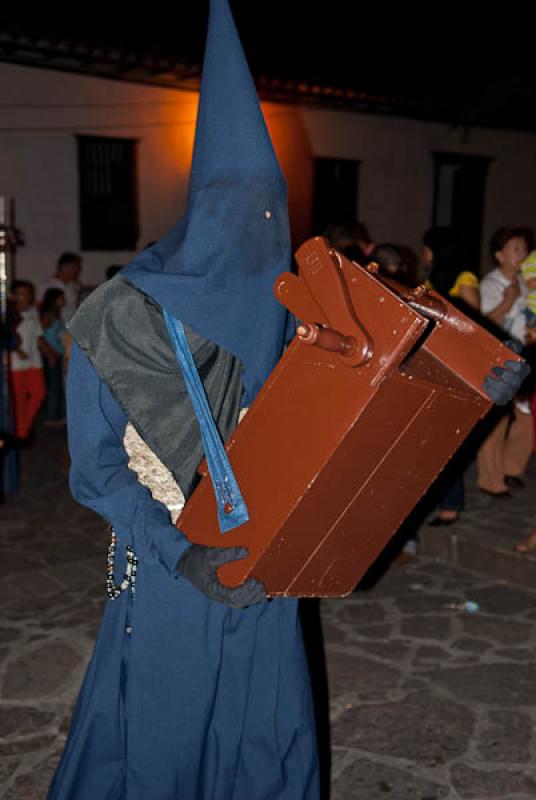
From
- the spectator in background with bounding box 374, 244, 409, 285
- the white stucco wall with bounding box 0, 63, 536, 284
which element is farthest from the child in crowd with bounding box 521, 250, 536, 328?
the white stucco wall with bounding box 0, 63, 536, 284

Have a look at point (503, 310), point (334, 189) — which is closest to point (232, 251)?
Result: point (503, 310)

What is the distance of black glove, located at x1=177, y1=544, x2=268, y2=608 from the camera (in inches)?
73.3

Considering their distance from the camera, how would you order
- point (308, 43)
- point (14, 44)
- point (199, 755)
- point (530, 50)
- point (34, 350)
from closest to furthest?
1. point (199, 755)
2. point (34, 350)
3. point (14, 44)
4. point (308, 43)
5. point (530, 50)

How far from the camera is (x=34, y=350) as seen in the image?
8.83m

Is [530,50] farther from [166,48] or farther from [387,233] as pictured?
[166,48]

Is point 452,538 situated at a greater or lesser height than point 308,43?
lesser

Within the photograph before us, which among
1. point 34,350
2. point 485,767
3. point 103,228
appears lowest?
point 485,767

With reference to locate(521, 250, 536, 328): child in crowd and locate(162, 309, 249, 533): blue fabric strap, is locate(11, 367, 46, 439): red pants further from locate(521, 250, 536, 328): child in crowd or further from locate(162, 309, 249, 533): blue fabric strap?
locate(162, 309, 249, 533): blue fabric strap

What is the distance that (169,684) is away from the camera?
2.21m

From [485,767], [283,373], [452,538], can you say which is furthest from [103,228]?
[283,373]

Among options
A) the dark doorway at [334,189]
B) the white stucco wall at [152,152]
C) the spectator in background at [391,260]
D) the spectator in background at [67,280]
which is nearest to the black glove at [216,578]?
the spectator in background at [391,260]

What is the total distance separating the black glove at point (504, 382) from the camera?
198 cm

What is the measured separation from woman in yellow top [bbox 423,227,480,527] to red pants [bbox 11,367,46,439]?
13.9ft

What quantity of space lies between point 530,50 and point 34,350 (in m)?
14.1
